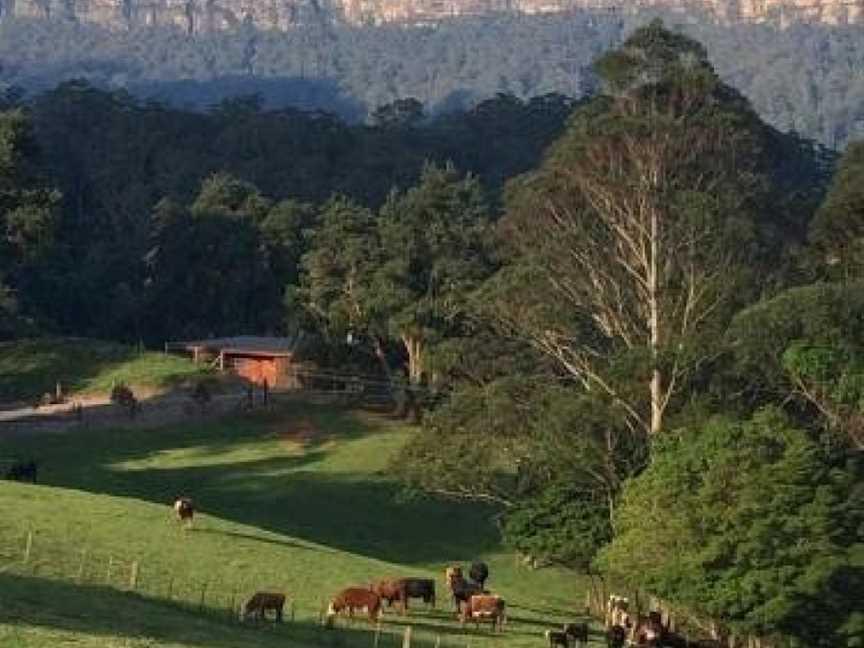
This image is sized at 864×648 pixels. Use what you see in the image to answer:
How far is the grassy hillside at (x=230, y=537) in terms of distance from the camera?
1091 inches

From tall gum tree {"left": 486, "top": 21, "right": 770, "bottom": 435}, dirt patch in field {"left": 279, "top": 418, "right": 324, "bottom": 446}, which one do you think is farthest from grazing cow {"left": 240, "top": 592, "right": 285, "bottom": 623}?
dirt patch in field {"left": 279, "top": 418, "right": 324, "bottom": 446}

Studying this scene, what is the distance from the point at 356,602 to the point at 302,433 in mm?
34413

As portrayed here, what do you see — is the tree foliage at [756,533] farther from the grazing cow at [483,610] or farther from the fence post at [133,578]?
the fence post at [133,578]

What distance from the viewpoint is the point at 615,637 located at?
116 feet

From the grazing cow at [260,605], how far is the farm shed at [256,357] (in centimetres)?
4464

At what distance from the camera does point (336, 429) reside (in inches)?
2618

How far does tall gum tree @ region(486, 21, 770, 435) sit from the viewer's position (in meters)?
41.7

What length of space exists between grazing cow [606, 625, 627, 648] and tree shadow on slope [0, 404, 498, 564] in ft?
44.6

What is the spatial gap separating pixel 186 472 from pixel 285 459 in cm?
436

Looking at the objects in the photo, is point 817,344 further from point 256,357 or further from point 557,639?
point 256,357

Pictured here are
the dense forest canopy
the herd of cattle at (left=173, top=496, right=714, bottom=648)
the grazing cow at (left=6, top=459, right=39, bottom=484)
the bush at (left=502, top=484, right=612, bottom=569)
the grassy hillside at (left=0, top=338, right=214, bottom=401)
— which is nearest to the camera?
the herd of cattle at (left=173, top=496, right=714, bottom=648)

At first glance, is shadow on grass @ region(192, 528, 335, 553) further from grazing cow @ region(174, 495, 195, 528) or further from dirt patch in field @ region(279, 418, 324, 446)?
dirt patch in field @ region(279, 418, 324, 446)

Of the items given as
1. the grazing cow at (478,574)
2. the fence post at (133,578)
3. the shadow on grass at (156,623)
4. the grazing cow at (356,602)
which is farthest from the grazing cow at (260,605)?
the grazing cow at (478,574)

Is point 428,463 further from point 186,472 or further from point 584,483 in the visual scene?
point 186,472
